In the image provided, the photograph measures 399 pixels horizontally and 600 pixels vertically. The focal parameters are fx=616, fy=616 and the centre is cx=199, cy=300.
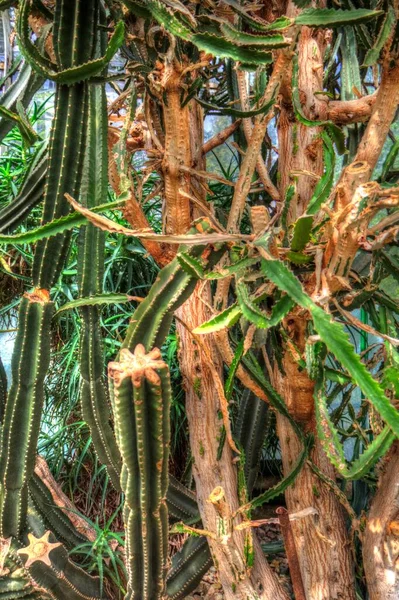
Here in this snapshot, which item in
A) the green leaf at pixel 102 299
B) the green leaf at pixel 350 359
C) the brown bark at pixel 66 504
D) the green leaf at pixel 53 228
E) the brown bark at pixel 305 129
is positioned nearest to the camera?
the green leaf at pixel 350 359

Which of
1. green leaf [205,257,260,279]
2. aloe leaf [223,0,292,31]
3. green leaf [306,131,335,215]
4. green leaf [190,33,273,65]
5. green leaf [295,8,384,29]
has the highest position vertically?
aloe leaf [223,0,292,31]

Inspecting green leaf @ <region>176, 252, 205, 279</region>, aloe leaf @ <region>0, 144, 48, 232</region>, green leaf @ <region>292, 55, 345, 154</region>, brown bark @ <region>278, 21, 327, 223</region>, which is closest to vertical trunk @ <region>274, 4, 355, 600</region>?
brown bark @ <region>278, 21, 327, 223</region>

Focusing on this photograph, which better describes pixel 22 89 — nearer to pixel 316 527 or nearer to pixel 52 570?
pixel 52 570

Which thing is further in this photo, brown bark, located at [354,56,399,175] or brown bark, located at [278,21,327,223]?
A: brown bark, located at [278,21,327,223]

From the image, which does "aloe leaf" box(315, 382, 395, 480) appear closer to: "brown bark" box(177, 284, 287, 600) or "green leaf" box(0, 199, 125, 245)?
"brown bark" box(177, 284, 287, 600)

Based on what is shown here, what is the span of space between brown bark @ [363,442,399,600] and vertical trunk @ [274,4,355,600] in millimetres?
65

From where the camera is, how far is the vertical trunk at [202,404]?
1.12 m

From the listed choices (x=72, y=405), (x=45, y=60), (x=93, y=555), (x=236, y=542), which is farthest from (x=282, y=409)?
(x=72, y=405)

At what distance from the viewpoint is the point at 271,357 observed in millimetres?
1355

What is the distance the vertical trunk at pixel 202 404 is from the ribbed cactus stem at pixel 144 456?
143 millimetres

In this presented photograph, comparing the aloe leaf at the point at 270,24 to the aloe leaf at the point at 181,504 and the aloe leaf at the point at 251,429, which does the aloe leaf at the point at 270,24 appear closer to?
the aloe leaf at the point at 251,429

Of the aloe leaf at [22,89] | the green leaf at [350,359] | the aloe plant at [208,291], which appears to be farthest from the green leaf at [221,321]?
the aloe leaf at [22,89]

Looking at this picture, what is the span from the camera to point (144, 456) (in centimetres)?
88

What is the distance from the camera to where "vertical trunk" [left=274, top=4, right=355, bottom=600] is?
1136 mm
